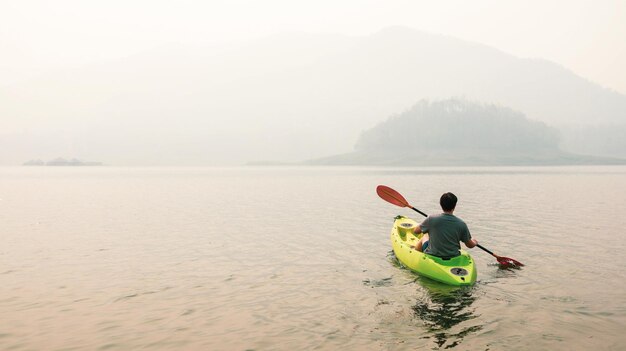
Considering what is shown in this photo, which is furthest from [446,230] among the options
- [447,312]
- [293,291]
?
[293,291]

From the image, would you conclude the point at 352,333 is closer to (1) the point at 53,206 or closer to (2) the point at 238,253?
(2) the point at 238,253

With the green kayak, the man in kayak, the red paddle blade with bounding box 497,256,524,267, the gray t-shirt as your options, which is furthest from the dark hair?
the red paddle blade with bounding box 497,256,524,267

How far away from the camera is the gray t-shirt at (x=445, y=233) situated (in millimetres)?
13492

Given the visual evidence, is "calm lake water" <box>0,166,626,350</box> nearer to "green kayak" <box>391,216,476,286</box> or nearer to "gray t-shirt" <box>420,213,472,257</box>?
"green kayak" <box>391,216,476,286</box>

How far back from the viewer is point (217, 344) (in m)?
9.84

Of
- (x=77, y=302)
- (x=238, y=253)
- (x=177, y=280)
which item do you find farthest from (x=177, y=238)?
(x=77, y=302)

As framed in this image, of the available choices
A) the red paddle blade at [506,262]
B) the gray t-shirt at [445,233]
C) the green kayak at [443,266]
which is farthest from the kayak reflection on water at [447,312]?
the red paddle blade at [506,262]

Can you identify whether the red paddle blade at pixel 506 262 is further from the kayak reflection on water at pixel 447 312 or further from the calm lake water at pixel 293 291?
the kayak reflection on water at pixel 447 312

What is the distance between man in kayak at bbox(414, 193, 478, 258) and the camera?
13359 mm

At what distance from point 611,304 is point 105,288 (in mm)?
14392

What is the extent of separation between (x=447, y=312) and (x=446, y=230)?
2710 millimetres

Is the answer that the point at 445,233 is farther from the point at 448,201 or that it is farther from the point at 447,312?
the point at 447,312

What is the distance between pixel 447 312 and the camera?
11.7 m

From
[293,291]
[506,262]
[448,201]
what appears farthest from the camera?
[506,262]
